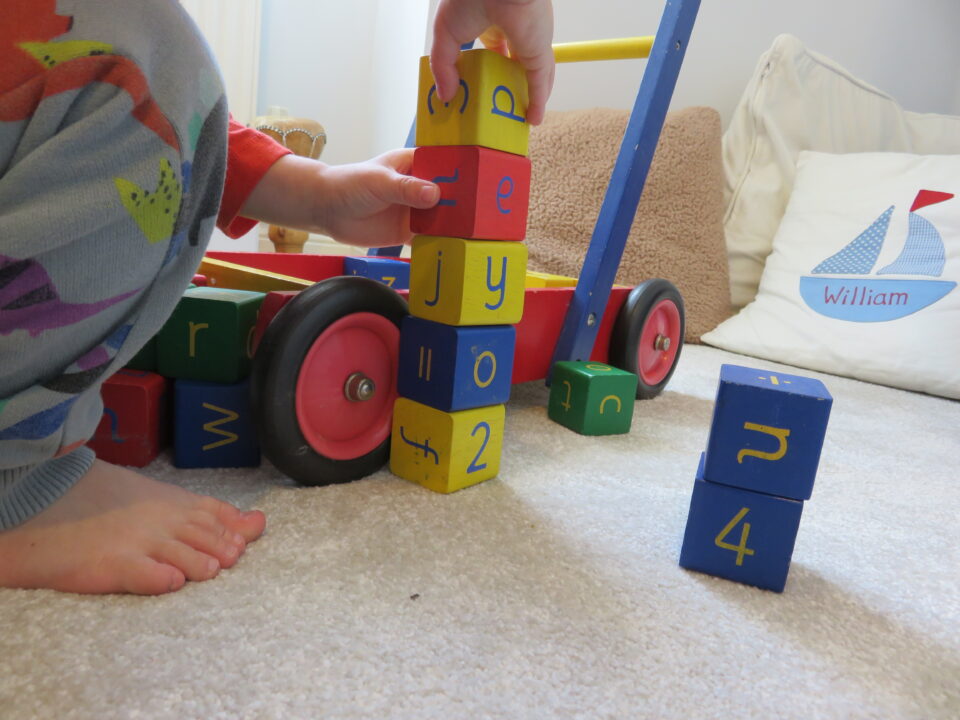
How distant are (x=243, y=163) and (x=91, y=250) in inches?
12.1

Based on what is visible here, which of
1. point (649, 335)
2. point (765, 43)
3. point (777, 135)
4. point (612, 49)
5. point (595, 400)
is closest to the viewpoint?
point (595, 400)

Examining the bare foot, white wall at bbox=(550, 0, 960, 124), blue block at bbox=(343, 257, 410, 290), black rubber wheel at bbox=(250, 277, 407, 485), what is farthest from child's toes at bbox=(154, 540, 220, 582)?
white wall at bbox=(550, 0, 960, 124)

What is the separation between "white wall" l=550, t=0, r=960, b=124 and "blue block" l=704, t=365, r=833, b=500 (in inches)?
56.4

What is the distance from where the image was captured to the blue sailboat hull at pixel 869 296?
129cm

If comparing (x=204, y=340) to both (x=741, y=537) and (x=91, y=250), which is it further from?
(x=741, y=537)

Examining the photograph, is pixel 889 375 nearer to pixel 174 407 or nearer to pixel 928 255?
pixel 928 255

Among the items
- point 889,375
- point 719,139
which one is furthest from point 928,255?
point 719,139

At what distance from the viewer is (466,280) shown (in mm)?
562

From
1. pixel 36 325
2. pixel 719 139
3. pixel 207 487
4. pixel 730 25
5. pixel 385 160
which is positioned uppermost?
pixel 730 25

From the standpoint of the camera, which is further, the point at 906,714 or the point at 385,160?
the point at 385,160

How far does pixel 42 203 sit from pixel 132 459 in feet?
0.91

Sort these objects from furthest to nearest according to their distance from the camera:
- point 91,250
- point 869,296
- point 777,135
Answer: point 777,135
point 869,296
point 91,250

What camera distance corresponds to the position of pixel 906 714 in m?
0.36

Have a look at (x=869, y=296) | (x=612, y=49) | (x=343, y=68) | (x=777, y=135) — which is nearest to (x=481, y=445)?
(x=612, y=49)
